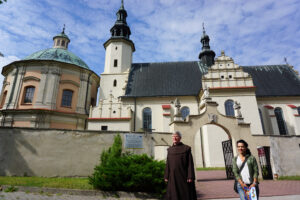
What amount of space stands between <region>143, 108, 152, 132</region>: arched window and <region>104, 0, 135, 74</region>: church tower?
8091 mm

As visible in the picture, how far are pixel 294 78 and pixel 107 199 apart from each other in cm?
2864

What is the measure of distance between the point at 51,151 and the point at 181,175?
9.23 m

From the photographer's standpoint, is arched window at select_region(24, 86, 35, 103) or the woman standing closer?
the woman standing

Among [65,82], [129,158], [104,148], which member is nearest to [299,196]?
[129,158]

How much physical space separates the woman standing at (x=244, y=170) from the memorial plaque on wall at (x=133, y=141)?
7740mm

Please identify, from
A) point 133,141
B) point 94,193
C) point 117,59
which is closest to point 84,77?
point 117,59

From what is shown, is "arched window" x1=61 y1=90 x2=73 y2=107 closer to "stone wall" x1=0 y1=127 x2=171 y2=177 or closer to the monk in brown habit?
"stone wall" x1=0 y1=127 x2=171 y2=177

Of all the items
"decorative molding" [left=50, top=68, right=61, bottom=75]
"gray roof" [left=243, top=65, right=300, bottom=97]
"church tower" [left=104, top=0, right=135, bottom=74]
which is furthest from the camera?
"church tower" [left=104, top=0, right=135, bottom=74]

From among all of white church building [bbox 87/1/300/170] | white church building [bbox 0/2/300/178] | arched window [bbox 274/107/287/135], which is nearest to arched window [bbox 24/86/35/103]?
white church building [bbox 0/2/300/178]

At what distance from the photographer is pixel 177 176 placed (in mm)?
4047

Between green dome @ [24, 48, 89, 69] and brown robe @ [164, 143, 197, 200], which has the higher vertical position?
green dome @ [24, 48, 89, 69]

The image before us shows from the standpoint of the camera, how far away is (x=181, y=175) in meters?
4.03

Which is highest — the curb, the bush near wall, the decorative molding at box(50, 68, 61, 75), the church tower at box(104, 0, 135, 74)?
the church tower at box(104, 0, 135, 74)

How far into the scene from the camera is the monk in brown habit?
13.0ft
